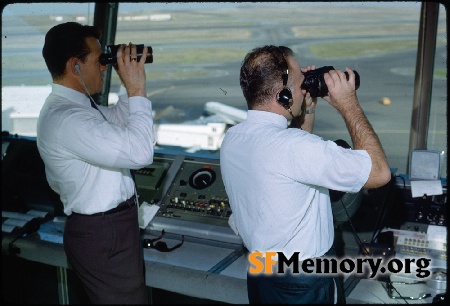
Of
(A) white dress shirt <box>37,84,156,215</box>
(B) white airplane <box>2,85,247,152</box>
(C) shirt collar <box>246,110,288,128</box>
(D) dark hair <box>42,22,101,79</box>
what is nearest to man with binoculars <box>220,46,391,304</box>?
(C) shirt collar <box>246,110,288,128</box>

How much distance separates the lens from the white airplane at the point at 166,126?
4.12 m

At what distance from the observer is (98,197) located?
1.97 metres

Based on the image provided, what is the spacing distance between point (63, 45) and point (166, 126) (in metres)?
2.63

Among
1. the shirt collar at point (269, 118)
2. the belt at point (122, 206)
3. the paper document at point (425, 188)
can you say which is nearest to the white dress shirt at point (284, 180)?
the shirt collar at point (269, 118)

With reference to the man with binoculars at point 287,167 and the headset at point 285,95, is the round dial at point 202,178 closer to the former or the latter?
the man with binoculars at point 287,167

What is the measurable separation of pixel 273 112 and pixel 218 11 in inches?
107

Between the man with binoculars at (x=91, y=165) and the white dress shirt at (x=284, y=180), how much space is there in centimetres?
38

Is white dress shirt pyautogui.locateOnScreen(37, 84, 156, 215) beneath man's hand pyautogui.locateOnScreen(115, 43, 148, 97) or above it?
beneath

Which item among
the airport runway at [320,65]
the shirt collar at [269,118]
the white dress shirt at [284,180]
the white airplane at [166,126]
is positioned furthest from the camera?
the white airplane at [166,126]

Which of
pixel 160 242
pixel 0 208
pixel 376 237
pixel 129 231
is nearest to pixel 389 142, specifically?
pixel 376 237

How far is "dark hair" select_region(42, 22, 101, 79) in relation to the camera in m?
1.94

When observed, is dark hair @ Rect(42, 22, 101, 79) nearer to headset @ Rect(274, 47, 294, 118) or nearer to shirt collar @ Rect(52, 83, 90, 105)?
shirt collar @ Rect(52, 83, 90, 105)

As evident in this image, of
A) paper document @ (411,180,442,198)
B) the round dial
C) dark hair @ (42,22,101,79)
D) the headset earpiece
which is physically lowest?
the round dial

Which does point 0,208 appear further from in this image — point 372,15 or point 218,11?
point 372,15
